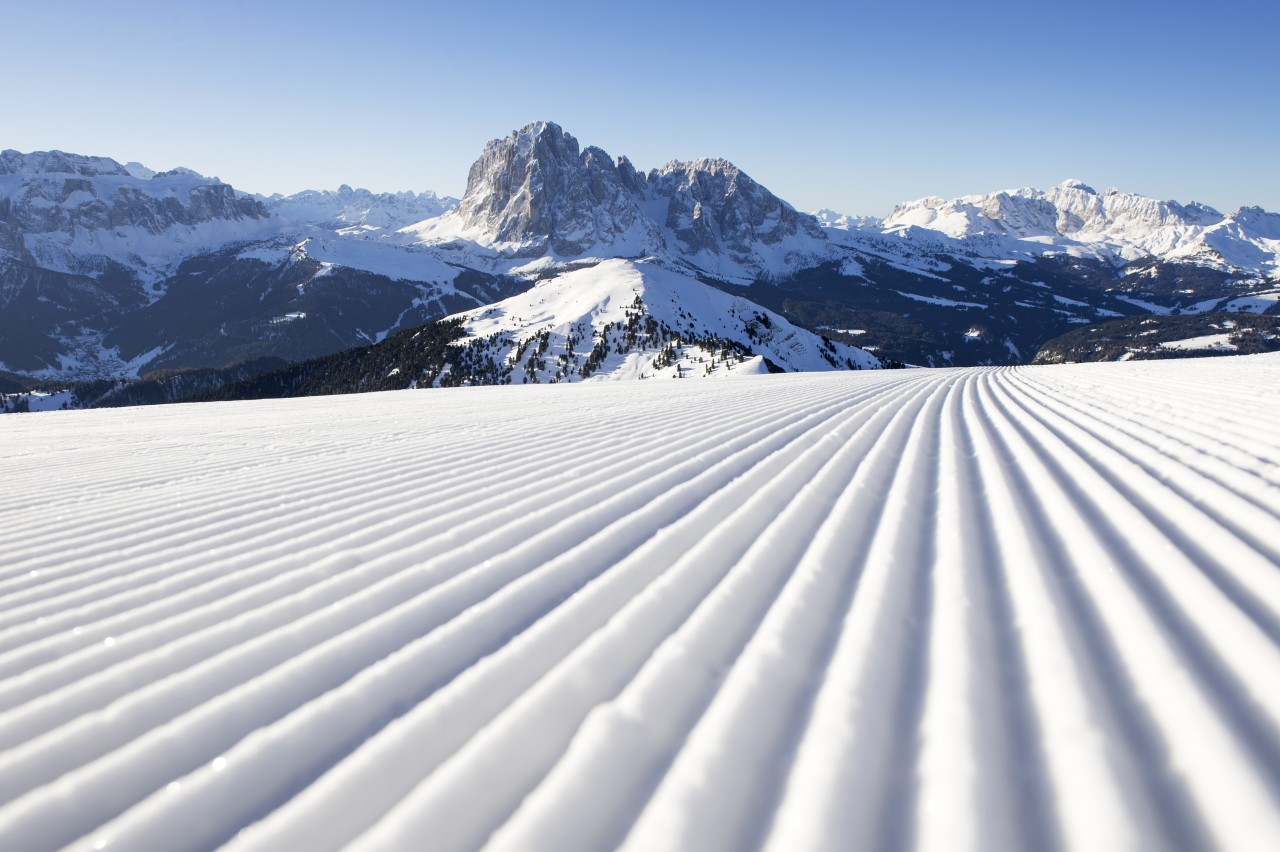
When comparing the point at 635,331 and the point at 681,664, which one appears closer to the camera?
the point at 681,664

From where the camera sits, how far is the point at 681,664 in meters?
2.73

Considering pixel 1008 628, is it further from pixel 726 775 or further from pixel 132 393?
pixel 132 393

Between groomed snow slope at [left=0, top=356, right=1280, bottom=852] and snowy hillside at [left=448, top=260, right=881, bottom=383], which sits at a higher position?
snowy hillside at [left=448, top=260, right=881, bottom=383]

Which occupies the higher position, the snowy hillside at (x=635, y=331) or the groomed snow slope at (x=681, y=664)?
the snowy hillside at (x=635, y=331)

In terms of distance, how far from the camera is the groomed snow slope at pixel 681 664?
1911mm

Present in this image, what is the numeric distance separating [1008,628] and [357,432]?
42.4 feet

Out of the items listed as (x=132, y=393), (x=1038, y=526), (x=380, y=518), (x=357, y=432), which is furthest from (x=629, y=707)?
(x=132, y=393)

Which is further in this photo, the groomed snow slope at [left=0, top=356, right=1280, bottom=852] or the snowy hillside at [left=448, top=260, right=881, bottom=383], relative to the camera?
the snowy hillside at [left=448, top=260, right=881, bottom=383]

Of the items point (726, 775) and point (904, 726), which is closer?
point (726, 775)

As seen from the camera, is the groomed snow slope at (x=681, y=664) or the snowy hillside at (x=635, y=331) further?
the snowy hillside at (x=635, y=331)

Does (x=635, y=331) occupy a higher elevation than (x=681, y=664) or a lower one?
higher

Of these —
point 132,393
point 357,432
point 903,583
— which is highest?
point 903,583

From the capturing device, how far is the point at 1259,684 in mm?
2162

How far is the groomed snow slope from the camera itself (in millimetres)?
1911
